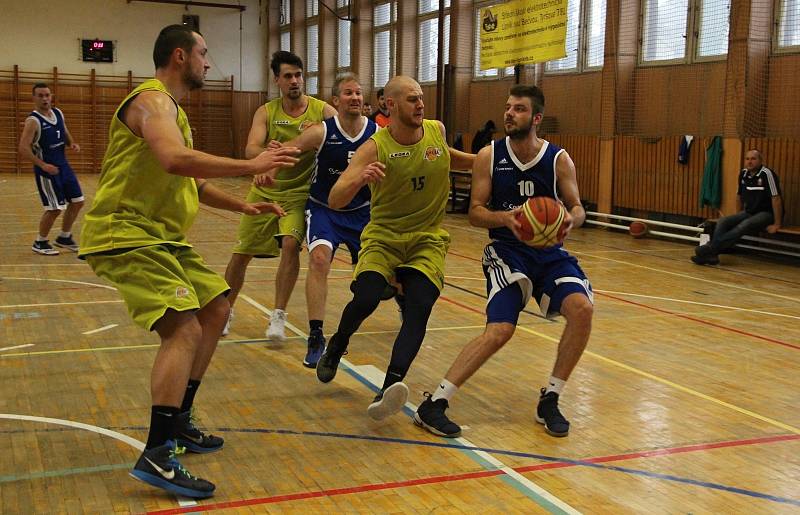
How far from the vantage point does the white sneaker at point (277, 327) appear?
20.3 ft

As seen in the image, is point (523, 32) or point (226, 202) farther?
point (523, 32)

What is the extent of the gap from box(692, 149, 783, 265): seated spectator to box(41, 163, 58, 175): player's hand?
778cm

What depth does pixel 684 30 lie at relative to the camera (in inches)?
540

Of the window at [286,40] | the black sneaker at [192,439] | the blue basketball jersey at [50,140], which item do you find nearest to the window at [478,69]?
the blue basketball jersey at [50,140]

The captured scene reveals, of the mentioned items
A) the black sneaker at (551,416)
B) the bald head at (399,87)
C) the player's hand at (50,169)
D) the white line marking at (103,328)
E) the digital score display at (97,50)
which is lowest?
the white line marking at (103,328)

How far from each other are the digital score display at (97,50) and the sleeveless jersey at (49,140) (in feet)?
62.7

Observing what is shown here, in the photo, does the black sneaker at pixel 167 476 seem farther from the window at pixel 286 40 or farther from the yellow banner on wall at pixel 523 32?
the window at pixel 286 40

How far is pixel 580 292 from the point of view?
4.55 meters

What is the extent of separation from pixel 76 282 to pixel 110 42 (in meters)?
22.0

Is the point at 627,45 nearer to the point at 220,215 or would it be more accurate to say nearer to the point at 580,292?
the point at 220,215

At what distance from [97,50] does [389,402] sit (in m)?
27.0

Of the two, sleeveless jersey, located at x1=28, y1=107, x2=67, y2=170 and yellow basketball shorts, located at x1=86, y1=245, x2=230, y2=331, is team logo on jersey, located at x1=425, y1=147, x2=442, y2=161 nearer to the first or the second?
yellow basketball shorts, located at x1=86, y1=245, x2=230, y2=331

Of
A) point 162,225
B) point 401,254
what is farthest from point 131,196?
point 401,254

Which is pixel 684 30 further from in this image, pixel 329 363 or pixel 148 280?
pixel 148 280
